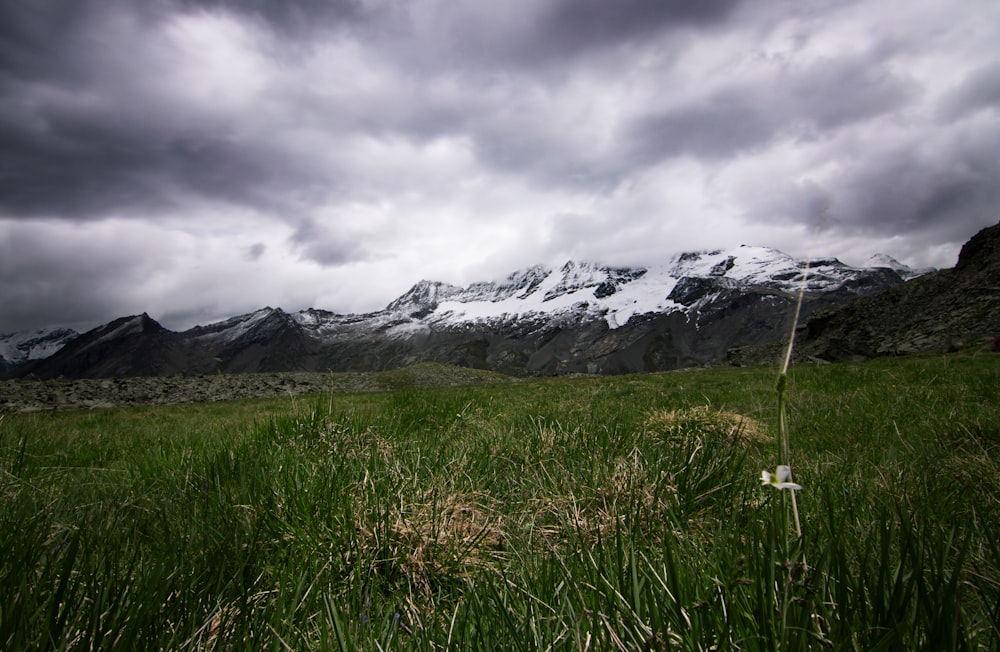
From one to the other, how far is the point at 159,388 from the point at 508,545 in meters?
51.5

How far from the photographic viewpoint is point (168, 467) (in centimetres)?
466

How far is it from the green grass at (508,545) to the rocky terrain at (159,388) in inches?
865

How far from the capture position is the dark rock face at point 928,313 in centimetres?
A: 4247

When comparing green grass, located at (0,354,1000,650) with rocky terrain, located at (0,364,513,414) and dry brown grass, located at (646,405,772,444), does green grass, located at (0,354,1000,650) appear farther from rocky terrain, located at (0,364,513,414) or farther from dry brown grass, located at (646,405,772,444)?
rocky terrain, located at (0,364,513,414)

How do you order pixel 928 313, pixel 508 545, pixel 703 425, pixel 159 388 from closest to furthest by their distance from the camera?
pixel 508 545
pixel 703 425
pixel 159 388
pixel 928 313

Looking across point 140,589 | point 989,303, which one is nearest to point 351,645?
point 140,589

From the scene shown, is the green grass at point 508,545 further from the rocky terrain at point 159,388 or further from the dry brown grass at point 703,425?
the rocky terrain at point 159,388

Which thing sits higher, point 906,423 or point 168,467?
point 168,467

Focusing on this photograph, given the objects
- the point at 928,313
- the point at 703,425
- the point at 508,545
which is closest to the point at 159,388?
the point at 703,425

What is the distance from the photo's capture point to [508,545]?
2.81m

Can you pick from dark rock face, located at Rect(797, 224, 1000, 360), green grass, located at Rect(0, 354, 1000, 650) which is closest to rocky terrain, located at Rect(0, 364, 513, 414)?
green grass, located at Rect(0, 354, 1000, 650)

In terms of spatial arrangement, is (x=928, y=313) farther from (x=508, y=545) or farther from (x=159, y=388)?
(x=159, y=388)

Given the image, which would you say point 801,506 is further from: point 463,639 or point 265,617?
point 265,617

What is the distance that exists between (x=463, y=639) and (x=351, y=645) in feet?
1.29
